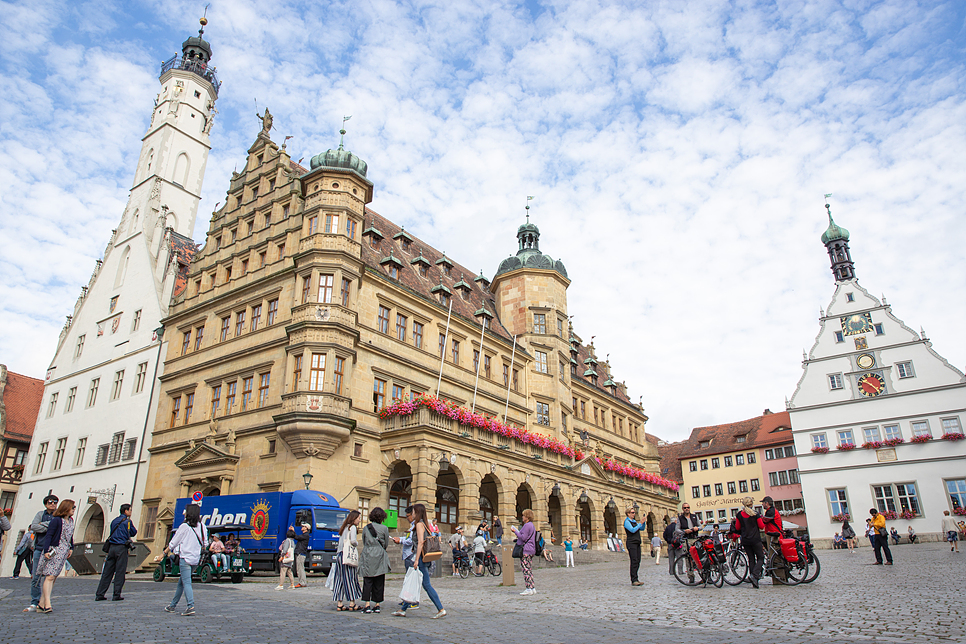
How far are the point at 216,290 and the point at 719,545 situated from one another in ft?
96.8

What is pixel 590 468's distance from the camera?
39156 millimetres

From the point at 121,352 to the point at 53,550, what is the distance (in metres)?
32.2

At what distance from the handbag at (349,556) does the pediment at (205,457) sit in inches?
790

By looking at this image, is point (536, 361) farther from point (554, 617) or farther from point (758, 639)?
point (758, 639)

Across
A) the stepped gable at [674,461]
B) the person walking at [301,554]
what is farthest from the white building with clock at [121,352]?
the stepped gable at [674,461]

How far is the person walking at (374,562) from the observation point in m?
10.9

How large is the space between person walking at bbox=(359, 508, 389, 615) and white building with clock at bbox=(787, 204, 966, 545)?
46751 mm

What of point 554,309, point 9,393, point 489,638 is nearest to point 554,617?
point 489,638

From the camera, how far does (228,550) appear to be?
20.9m

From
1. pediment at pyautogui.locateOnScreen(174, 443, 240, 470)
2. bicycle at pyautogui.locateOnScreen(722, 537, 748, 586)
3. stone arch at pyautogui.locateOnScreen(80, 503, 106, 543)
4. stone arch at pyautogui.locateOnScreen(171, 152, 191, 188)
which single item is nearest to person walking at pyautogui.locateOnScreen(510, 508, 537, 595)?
bicycle at pyautogui.locateOnScreen(722, 537, 748, 586)

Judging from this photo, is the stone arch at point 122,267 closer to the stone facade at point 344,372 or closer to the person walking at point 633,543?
the stone facade at point 344,372

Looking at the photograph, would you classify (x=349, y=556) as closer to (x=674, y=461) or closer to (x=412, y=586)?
(x=412, y=586)

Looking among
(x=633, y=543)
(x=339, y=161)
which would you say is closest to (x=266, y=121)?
(x=339, y=161)

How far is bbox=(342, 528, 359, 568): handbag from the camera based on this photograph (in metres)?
11.5
